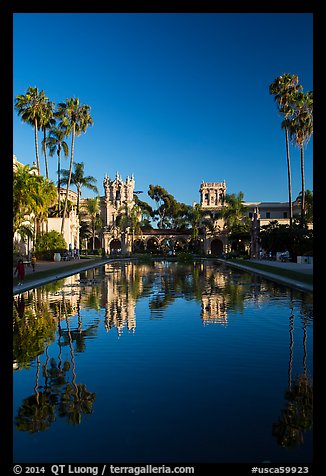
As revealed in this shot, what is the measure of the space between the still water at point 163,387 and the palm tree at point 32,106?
42.3m

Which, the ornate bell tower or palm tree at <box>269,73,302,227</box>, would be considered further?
the ornate bell tower

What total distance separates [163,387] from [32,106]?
5019 centimetres

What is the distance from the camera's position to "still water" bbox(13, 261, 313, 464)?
5.10m

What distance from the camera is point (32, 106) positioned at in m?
51.4

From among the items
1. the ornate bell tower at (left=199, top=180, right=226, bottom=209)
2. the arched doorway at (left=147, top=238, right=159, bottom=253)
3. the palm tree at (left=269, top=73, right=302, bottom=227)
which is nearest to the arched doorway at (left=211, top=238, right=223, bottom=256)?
the arched doorway at (left=147, top=238, right=159, bottom=253)

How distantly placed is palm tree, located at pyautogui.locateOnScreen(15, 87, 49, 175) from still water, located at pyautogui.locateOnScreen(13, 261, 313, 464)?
139ft

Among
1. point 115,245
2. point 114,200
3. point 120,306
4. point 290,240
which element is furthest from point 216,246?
point 120,306

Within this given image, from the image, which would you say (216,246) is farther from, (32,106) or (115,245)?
(32,106)

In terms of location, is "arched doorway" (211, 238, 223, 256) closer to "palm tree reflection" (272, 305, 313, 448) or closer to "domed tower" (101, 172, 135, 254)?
"domed tower" (101, 172, 135, 254)

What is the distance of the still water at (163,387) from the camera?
5.10 m

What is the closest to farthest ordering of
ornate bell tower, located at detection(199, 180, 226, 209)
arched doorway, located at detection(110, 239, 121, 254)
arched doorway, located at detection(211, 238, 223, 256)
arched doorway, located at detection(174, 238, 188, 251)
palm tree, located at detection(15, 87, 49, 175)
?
palm tree, located at detection(15, 87, 49, 175) < arched doorway, located at detection(211, 238, 223, 256) < arched doorway, located at detection(174, 238, 188, 251) < arched doorway, located at detection(110, 239, 121, 254) < ornate bell tower, located at detection(199, 180, 226, 209)

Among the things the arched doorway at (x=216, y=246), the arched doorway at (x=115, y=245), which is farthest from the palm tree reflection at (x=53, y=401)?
the arched doorway at (x=115, y=245)

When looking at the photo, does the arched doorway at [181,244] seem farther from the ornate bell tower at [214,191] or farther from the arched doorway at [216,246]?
the ornate bell tower at [214,191]
